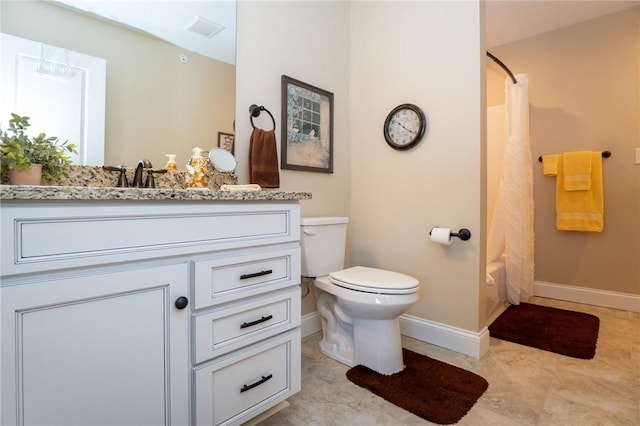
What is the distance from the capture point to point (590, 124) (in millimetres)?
2703

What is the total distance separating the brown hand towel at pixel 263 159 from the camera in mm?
1658

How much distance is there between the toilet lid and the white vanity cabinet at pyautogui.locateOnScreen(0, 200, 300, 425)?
47cm

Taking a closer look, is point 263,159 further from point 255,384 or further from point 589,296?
point 589,296

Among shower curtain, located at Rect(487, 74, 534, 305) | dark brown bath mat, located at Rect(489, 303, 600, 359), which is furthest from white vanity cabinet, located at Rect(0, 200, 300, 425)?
shower curtain, located at Rect(487, 74, 534, 305)

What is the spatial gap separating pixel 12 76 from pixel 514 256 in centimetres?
303

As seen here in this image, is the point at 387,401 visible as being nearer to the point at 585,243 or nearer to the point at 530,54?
the point at 585,243

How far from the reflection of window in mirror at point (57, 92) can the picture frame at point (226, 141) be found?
1.64ft

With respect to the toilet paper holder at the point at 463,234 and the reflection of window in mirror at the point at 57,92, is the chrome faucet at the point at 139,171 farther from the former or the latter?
the toilet paper holder at the point at 463,234

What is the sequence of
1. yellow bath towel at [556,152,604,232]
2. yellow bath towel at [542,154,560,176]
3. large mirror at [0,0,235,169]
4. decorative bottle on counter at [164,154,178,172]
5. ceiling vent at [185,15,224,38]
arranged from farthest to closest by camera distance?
yellow bath towel at [542,154,560,176] → yellow bath towel at [556,152,604,232] → ceiling vent at [185,15,224,38] → decorative bottle on counter at [164,154,178,172] → large mirror at [0,0,235,169]

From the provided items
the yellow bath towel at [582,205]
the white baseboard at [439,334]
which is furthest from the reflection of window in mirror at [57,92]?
the yellow bath towel at [582,205]

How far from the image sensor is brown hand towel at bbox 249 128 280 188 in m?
1.66

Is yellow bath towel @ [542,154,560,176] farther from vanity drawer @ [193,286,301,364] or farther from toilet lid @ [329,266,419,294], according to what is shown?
vanity drawer @ [193,286,301,364]

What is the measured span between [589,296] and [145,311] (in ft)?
11.1

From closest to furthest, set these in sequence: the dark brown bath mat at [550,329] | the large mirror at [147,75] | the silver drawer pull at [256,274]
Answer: the silver drawer pull at [256,274] → the large mirror at [147,75] → the dark brown bath mat at [550,329]
